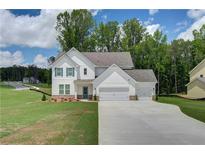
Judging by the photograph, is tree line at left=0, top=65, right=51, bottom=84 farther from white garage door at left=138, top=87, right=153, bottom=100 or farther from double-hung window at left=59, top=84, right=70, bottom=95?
white garage door at left=138, top=87, right=153, bottom=100

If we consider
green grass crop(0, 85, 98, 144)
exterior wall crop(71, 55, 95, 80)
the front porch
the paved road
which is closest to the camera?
green grass crop(0, 85, 98, 144)

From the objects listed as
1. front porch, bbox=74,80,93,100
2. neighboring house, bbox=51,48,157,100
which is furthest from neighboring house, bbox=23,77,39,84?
front porch, bbox=74,80,93,100

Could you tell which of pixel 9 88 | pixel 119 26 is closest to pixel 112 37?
pixel 119 26

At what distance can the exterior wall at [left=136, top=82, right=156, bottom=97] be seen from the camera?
3022 cm

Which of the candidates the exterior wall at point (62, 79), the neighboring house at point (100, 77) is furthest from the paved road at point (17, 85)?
the neighboring house at point (100, 77)

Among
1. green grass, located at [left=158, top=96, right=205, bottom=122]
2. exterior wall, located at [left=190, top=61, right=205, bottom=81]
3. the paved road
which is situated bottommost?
green grass, located at [left=158, top=96, right=205, bottom=122]

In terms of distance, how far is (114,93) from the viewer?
2988cm

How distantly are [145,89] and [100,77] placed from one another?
426 centimetres

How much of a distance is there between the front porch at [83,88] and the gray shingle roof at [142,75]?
342 cm

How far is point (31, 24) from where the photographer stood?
2266 centimetres

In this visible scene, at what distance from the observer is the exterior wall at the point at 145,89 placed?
1190 inches

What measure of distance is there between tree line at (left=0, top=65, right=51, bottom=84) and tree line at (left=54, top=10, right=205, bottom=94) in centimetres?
165

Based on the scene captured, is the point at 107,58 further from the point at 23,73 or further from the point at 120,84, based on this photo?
the point at 23,73
